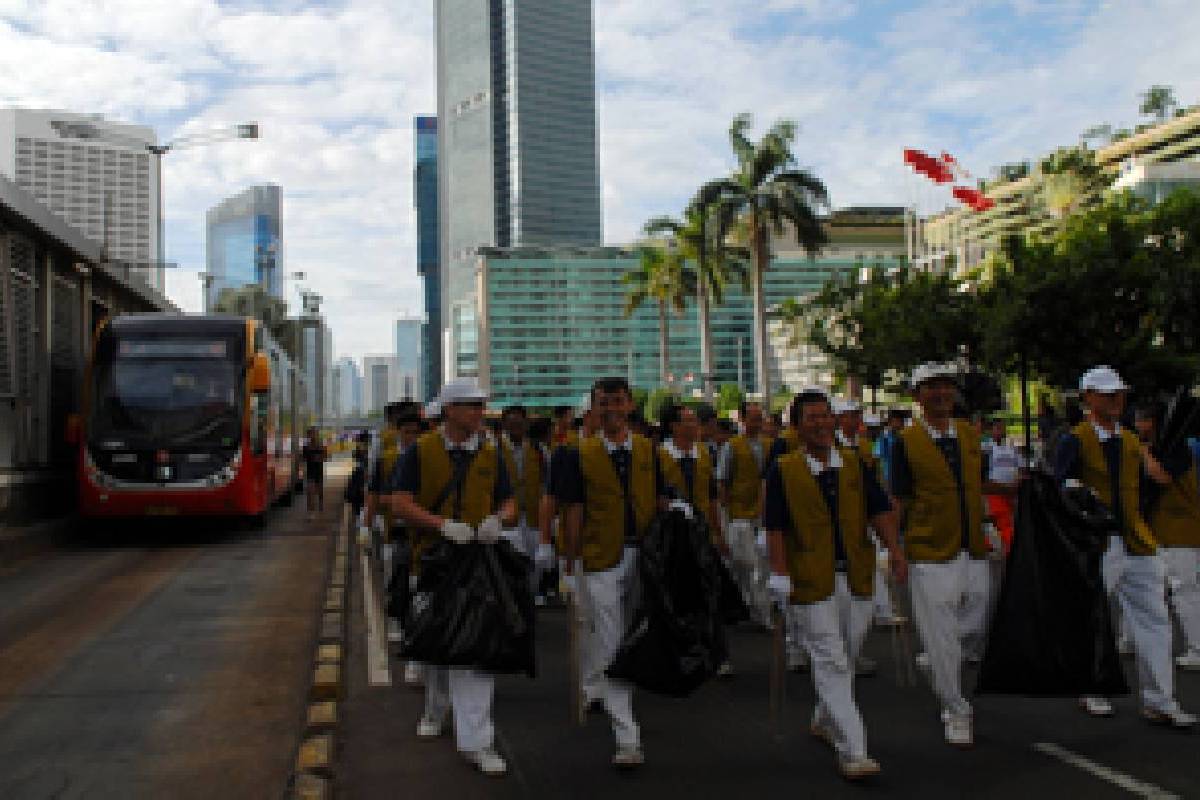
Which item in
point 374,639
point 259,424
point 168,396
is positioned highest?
point 168,396

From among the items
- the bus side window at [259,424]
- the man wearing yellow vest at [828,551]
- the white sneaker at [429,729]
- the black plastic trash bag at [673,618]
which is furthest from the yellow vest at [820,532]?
the bus side window at [259,424]

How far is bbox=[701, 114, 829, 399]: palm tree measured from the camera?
116 ft

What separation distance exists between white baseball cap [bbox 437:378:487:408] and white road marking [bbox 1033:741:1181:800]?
333 cm

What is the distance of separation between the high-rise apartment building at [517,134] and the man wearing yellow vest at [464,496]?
157 m

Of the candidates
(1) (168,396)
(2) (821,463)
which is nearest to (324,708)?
(2) (821,463)

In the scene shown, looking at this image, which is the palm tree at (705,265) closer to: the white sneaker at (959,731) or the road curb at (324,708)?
the road curb at (324,708)

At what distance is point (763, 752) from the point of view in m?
5.24

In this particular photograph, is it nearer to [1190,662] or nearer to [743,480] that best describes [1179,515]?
[1190,662]

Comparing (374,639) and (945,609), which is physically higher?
(945,609)

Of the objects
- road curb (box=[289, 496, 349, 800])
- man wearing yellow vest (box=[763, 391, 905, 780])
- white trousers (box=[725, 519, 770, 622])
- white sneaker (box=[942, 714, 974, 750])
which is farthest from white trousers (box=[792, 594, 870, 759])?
white trousers (box=[725, 519, 770, 622])

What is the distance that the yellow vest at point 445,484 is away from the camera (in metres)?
5.24

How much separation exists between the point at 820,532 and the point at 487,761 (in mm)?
1964

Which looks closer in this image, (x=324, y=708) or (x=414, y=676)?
(x=324, y=708)

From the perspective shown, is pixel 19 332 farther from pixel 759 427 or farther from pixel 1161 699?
pixel 1161 699
